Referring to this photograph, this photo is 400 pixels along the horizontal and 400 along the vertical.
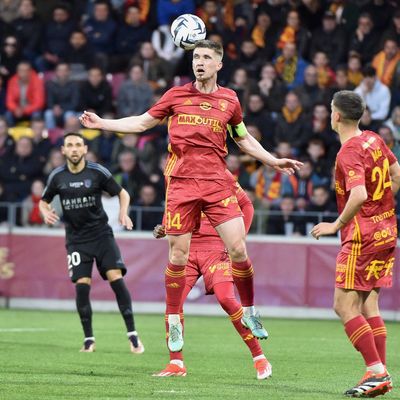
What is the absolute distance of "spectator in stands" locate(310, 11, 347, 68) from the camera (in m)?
22.7

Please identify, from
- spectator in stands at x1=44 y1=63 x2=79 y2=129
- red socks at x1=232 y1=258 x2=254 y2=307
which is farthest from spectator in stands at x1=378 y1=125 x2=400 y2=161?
red socks at x1=232 y1=258 x2=254 y2=307

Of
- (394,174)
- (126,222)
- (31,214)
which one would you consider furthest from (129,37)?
(394,174)

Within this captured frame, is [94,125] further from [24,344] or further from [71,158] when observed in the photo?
[24,344]

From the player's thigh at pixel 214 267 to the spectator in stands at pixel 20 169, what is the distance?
10.6 m

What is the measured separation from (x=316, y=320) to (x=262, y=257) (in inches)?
54.6

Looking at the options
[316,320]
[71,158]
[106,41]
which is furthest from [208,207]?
[106,41]

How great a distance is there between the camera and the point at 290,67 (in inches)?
892

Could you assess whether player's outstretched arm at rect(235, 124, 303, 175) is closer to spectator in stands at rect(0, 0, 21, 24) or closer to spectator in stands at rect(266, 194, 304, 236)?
spectator in stands at rect(266, 194, 304, 236)

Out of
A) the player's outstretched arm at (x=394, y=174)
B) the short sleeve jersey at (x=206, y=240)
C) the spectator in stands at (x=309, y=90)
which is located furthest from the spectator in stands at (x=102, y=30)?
the player's outstretched arm at (x=394, y=174)

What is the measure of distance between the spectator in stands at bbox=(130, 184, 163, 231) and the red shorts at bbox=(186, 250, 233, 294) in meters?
8.51

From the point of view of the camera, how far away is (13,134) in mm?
22969

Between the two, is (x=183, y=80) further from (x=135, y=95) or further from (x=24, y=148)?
(x=24, y=148)

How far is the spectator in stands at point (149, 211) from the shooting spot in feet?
66.2

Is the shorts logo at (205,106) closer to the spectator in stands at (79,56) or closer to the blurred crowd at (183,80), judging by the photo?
the blurred crowd at (183,80)
